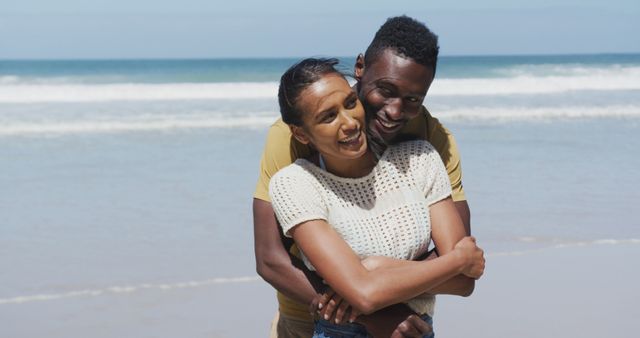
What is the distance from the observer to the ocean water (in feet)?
17.3

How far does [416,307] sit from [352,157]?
17.9 inches

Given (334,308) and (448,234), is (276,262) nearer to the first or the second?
(334,308)

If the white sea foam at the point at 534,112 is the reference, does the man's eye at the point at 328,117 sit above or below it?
above

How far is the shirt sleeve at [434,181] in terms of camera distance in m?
2.69

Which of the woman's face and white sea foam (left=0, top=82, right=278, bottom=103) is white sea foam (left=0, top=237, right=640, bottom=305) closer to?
the woman's face

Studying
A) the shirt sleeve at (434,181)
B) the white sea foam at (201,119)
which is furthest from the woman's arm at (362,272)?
the white sea foam at (201,119)

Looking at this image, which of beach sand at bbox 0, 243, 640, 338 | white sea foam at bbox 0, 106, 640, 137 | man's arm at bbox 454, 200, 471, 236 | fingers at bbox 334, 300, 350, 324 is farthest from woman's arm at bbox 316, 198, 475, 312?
white sea foam at bbox 0, 106, 640, 137

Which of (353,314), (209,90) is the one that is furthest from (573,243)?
(209,90)

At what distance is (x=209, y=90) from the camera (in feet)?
85.0

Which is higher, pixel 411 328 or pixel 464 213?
pixel 464 213

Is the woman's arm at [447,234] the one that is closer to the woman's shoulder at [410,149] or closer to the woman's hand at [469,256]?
the woman's hand at [469,256]

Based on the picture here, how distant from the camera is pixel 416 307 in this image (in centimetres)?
264

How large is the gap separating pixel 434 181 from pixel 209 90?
77.3 ft

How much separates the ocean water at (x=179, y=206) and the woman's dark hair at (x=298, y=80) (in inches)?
6.8
